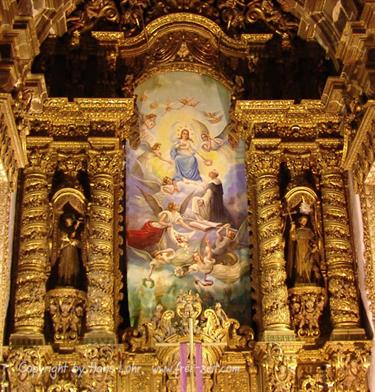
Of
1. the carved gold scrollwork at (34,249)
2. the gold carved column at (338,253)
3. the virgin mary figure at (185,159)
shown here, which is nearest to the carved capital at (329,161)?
the gold carved column at (338,253)

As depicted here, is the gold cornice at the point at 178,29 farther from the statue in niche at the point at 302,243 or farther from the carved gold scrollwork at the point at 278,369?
the carved gold scrollwork at the point at 278,369

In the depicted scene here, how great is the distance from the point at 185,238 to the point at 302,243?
2.12 metres

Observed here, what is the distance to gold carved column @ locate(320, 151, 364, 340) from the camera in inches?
604

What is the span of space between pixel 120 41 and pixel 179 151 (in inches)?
93.5

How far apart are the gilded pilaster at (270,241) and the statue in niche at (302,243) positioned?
1.01 feet

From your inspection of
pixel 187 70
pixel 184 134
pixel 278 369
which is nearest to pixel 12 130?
pixel 184 134

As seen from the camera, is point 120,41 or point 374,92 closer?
point 374,92

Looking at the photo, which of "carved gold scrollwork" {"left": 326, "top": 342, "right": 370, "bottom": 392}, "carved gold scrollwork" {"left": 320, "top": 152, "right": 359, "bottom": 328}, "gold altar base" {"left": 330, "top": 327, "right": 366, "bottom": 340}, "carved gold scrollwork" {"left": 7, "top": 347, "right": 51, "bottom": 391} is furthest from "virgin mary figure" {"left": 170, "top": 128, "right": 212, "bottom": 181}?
"carved gold scrollwork" {"left": 7, "top": 347, "right": 51, "bottom": 391}

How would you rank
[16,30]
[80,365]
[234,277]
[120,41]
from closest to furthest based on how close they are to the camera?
1. [16,30]
2. [80,365]
3. [234,277]
4. [120,41]

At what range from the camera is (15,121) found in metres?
14.0

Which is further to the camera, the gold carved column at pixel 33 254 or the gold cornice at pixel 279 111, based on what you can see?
the gold cornice at pixel 279 111

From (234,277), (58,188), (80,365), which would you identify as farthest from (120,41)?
(80,365)

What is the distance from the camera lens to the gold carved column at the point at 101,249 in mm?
15086

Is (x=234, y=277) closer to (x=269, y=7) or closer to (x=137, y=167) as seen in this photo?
(x=137, y=167)
